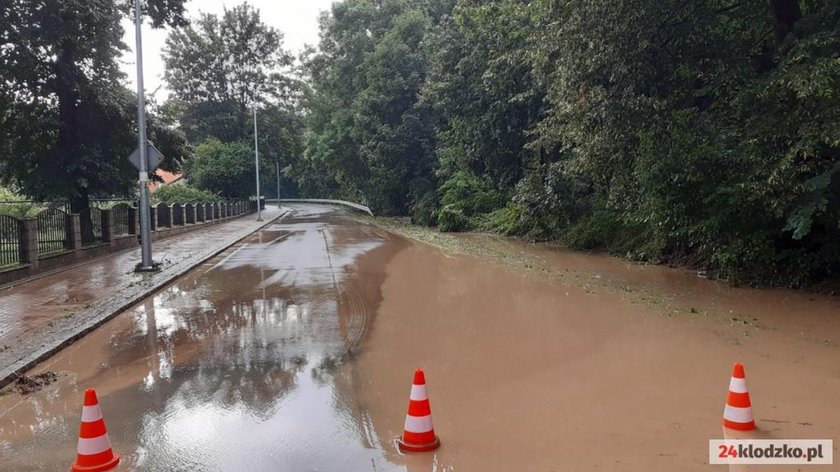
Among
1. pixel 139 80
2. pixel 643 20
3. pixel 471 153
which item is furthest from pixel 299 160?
pixel 643 20

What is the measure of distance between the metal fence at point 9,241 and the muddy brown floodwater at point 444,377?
385 centimetres

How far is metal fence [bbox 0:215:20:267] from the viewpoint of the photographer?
468 inches

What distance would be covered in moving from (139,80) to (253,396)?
1068 centimetres

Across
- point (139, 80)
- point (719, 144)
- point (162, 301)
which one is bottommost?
point (162, 301)

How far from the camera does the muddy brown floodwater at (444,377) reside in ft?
14.3

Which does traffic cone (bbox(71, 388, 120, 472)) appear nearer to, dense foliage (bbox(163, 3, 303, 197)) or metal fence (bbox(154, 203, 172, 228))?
metal fence (bbox(154, 203, 172, 228))

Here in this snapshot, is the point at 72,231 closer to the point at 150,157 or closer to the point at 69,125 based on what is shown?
the point at 150,157

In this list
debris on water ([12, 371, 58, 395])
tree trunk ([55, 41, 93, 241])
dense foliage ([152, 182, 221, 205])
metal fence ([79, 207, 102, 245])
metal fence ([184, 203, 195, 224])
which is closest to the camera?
debris on water ([12, 371, 58, 395])

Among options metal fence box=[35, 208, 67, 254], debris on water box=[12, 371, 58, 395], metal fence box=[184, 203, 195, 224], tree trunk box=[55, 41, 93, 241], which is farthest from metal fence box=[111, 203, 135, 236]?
debris on water box=[12, 371, 58, 395]

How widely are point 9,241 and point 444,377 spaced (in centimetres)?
1092

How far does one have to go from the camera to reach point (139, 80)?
527 inches

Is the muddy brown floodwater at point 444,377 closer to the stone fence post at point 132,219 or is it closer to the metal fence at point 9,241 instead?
the metal fence at point 9,241

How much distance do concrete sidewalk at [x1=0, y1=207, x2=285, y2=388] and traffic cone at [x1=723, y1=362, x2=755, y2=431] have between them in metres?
6.99

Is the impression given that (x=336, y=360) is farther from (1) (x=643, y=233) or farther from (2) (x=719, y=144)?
(1) (x=643, y=233)
